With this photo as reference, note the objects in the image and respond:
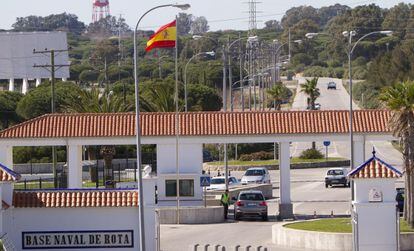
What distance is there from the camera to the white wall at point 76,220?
36.0m

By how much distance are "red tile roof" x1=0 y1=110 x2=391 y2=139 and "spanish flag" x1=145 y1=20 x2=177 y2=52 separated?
13.8 m

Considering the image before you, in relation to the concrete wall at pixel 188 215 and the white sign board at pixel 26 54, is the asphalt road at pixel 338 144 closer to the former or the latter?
the concrete wall at pixel 188 215

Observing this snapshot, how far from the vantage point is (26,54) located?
16588 centimetres

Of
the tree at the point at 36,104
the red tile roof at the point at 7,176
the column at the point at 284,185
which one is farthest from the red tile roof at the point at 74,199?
the tree at the point at 36,104

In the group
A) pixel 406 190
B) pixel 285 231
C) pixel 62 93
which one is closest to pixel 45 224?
pixel 285 231

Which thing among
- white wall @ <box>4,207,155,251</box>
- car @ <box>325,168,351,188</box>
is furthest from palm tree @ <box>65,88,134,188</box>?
white wall @ <box>4,207,155,251</box>

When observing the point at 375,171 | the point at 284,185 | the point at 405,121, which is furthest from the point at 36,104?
the point at 375,171

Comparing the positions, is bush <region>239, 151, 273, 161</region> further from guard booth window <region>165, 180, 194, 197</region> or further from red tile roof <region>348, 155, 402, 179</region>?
red tile roof <region>348, 155, 402, 179</region>

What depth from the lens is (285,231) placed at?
41594 millimetres

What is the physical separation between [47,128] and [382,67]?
293ft

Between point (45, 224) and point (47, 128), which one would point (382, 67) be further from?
point (45, 224)

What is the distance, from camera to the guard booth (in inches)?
1479

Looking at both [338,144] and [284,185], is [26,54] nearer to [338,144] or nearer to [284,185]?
[338,144]

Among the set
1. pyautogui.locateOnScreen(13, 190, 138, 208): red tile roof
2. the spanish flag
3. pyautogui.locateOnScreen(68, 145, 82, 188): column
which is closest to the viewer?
pyautogui.locateOnScreen(13, 190, 138, 208): red tile roof
